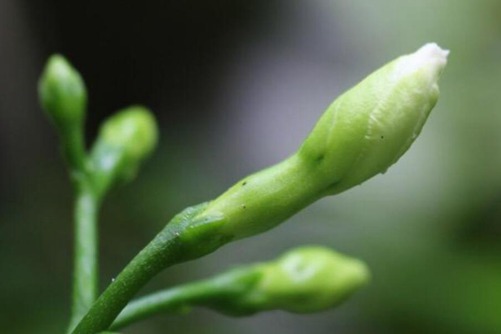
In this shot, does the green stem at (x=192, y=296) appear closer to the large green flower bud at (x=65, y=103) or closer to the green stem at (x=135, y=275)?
the green stem at (x=135, y=275)

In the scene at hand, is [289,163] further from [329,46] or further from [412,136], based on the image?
[329,46]

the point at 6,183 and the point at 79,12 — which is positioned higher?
the point at 79,12

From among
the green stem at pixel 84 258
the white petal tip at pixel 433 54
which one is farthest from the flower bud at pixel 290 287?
the white petal tip at pixel 433 54

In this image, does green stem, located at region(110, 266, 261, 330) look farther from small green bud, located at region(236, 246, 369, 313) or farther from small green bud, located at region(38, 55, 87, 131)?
small green bud, located at region(38, 55, 87, 131)

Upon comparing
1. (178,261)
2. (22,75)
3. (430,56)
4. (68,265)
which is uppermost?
(22,75)

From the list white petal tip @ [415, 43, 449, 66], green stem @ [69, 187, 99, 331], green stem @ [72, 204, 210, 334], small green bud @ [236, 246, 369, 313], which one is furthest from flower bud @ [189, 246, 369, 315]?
white petal tip @ [415, 43, 449, 66]

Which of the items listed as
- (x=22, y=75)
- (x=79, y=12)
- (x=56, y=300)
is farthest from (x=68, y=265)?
(x=79, y=12)
